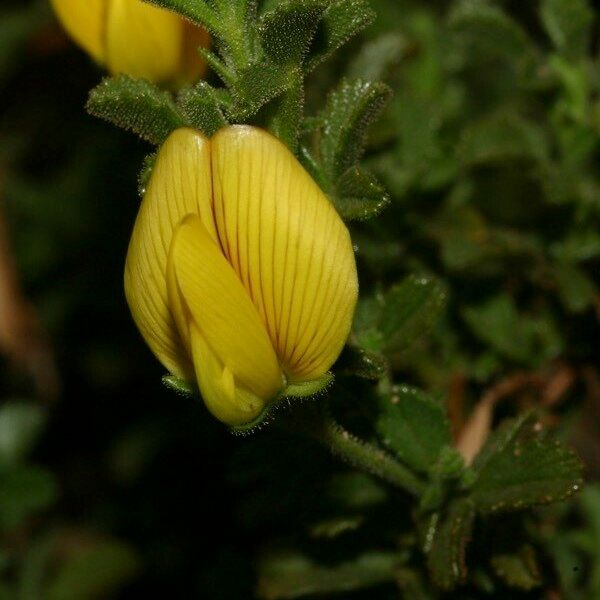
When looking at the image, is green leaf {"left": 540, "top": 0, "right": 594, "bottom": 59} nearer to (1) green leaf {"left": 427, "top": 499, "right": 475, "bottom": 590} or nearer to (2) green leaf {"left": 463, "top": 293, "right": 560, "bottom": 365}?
(2) green leaf {"left": 463, "top": 293, "right": 560, "bottom": 365}

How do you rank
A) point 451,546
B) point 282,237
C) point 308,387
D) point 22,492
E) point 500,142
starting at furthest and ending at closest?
point 22,492
point 500,142
point 451,546
point 308,387
point 282,237

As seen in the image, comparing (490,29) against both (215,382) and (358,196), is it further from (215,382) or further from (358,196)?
(215,382)

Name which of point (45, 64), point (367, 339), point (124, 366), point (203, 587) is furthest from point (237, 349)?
point (45, 64)

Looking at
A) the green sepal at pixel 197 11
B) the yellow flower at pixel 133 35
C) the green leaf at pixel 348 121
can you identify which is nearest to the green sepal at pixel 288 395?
the green leaf at pixel 348 121

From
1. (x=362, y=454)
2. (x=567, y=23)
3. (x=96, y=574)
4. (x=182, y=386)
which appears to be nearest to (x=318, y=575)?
(x=362, y=454)

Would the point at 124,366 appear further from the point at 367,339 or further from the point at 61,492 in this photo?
the point at 367,339

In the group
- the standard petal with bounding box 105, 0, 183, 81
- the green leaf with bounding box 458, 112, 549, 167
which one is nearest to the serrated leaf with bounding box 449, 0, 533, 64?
the green leaf with bounding box 458, 112, 549, 167
